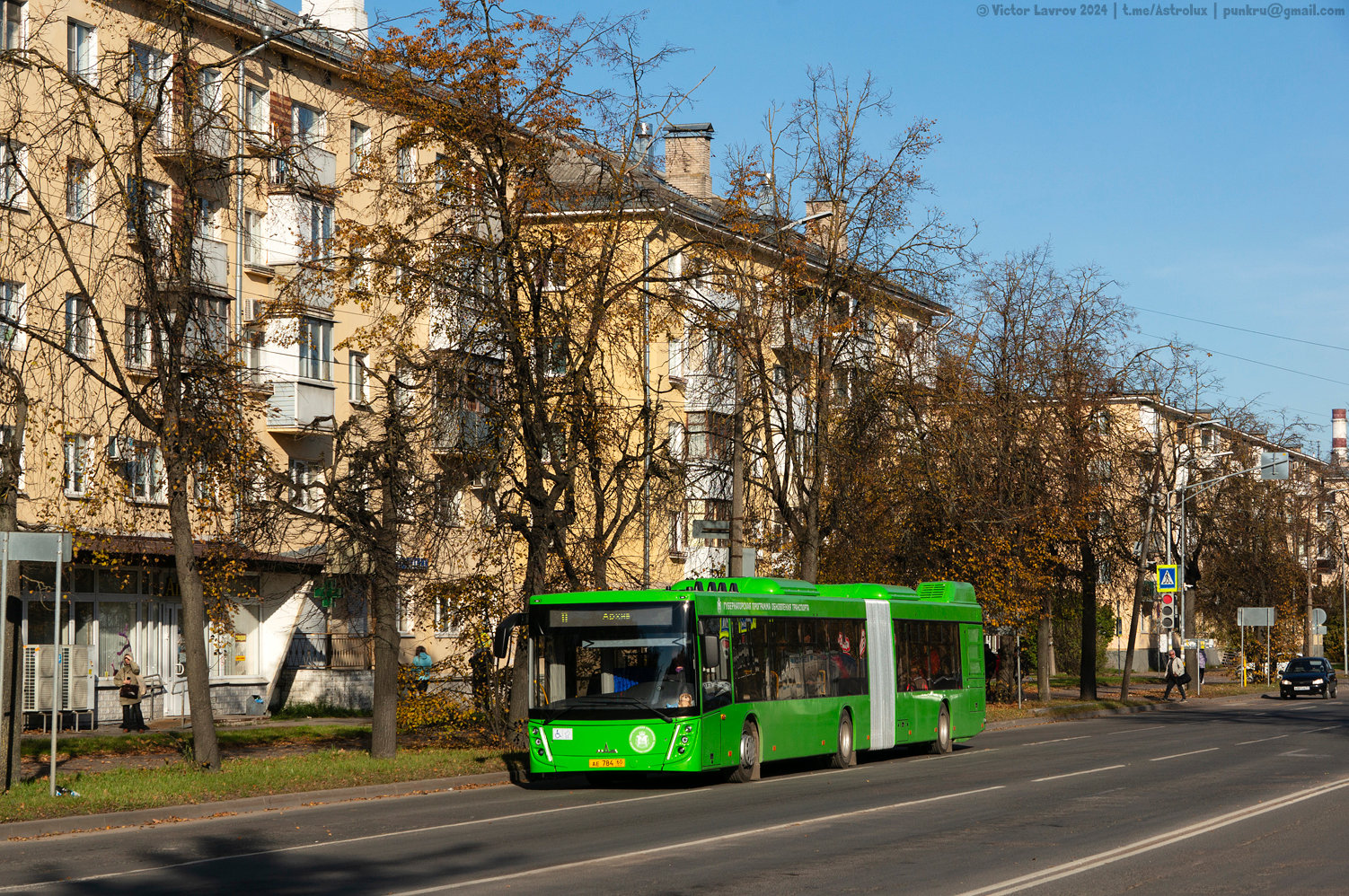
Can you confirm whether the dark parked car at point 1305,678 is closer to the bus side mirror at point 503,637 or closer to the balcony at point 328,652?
the balcony at point 328,652

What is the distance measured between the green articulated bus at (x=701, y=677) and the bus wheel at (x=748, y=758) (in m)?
0.02

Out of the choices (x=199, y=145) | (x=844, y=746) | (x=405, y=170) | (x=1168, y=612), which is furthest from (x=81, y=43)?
(x=1168, y=612)

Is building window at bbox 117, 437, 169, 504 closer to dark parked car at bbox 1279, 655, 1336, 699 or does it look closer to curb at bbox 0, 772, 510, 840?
curb at bbox 0, 772, 510, 840

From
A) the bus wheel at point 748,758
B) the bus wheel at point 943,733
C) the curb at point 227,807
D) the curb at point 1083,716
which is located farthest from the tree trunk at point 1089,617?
the curb at point 227,807

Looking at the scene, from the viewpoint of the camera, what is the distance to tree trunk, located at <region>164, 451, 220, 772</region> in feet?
66.7

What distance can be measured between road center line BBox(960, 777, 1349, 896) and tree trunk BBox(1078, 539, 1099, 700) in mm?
26420

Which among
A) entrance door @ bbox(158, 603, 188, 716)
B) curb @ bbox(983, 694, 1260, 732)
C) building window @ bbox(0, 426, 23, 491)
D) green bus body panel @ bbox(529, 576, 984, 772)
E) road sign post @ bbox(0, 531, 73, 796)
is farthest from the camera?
curb @ bbox(983, 694, 1260, 732)

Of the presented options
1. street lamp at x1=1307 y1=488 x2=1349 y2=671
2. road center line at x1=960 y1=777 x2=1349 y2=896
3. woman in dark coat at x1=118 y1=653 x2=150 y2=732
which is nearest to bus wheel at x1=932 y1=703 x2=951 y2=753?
road center line at x1=960 y1=777 x2=1349 y2=896

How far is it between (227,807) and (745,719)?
7450 millimetres

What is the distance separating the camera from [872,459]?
3769cm

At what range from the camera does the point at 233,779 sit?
798 inches

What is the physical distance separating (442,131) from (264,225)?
57.1 feet

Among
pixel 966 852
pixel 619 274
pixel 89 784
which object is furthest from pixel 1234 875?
pixel 619 274

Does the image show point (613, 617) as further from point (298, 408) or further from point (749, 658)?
point (298, 408)
